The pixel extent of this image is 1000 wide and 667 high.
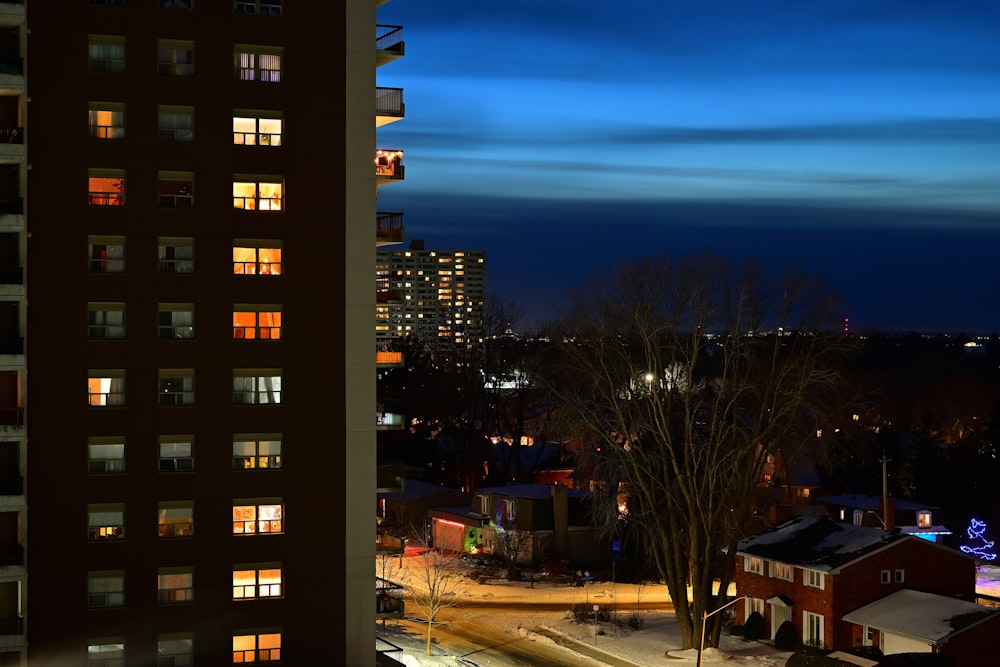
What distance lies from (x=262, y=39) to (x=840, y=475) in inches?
3141

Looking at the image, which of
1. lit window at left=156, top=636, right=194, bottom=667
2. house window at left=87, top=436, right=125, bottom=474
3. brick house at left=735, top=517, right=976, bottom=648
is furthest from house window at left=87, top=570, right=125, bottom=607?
brick house at left=735, top=517, right=976, bottom=648

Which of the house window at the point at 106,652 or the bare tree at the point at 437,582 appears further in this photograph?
the bare tree at the point at 437,582

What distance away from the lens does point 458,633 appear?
6012 cm

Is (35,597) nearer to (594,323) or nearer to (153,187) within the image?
(153,187)

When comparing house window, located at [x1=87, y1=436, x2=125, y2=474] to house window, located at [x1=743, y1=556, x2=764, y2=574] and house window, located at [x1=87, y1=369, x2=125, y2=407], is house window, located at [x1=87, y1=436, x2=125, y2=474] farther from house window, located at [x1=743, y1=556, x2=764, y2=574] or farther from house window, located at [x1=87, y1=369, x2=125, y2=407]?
house window, located at [x1=743, y1=556, x2=764, y2=574]

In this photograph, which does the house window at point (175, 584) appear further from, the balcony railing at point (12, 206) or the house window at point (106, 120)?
the house window at point (106, 120)

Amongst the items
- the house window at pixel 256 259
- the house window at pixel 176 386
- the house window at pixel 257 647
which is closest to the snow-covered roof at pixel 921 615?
the house window at pixel 257 647

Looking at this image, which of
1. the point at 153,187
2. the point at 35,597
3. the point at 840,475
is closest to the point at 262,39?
the point at 153,187

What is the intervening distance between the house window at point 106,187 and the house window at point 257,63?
17.1 feet

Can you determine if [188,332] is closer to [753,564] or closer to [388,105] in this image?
[388,105]

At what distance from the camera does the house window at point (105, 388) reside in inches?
1554

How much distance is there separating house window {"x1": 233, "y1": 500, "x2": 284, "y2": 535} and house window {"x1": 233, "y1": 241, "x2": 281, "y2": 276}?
7763 mm

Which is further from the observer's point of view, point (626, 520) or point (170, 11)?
point (626, 520)

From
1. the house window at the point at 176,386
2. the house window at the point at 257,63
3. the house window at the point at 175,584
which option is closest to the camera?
the house window at the point at 175,584
